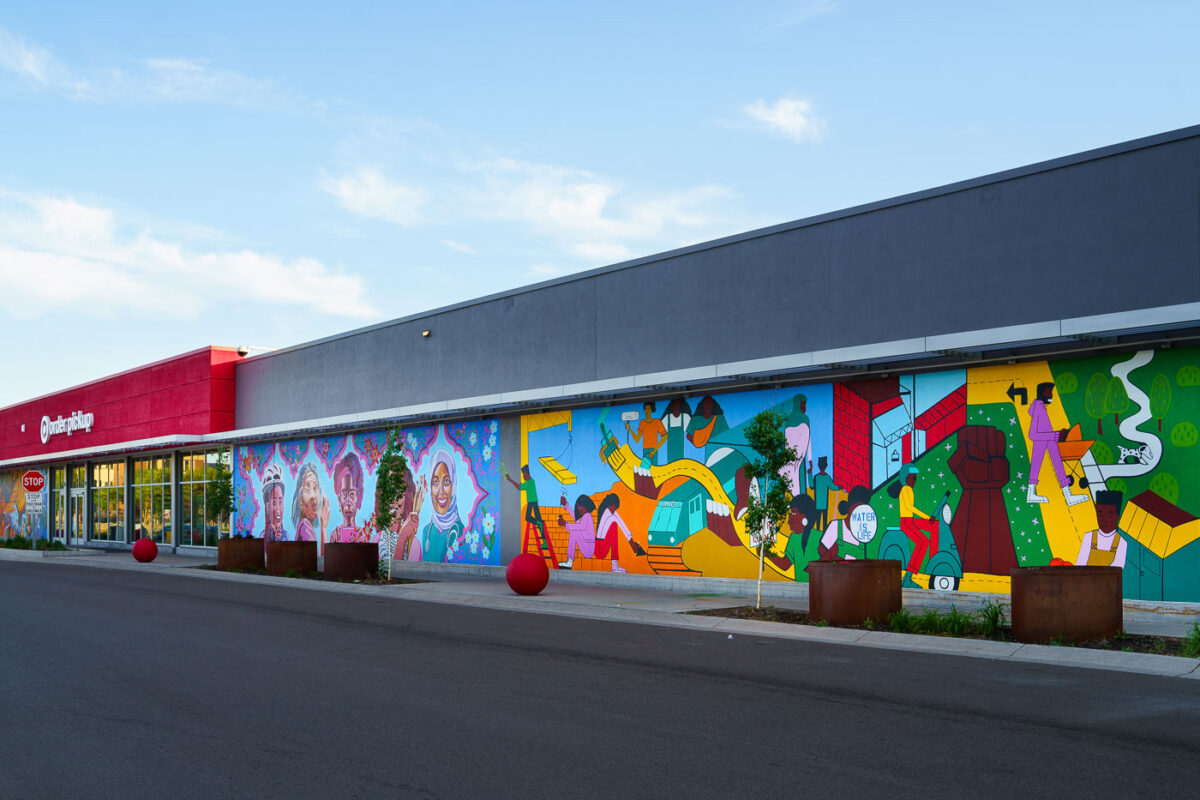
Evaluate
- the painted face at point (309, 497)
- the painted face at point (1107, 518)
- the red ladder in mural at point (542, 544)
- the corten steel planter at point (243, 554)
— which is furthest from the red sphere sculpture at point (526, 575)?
the painted face at point (309, 497)

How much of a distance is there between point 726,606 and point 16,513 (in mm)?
54115

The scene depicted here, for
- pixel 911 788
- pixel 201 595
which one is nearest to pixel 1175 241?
pixel 911 788

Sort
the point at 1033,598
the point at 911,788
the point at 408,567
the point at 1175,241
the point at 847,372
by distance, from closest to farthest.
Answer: the point at 911,788 < the point at 1033,598 < the point at 1175,241 < the point at 847,372 < the point at 408,567

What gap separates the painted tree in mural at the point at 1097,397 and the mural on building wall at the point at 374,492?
48.2 feet

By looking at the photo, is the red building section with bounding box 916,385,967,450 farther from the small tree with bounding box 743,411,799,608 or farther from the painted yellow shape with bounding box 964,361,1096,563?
the small tree with bounding box 743,411,799,608

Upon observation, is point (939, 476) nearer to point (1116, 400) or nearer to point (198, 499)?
point (1116, 400)

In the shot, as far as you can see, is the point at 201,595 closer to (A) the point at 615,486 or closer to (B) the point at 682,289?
(A) the point at 615,486

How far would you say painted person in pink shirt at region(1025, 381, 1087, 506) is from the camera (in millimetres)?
15781

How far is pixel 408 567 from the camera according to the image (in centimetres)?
2861

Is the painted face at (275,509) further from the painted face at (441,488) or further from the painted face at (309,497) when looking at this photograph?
the painted face at (441,488)

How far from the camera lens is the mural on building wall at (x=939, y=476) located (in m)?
14.9

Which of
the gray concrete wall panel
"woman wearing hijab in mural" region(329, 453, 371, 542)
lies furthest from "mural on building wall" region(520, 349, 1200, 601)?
"woman wearing hijab in mural" region(329, 453, 371, 542)

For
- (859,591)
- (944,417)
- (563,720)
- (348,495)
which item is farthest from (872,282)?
(348,495)

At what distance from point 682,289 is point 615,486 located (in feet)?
15.2
